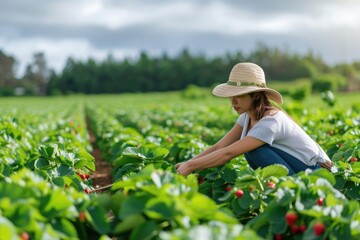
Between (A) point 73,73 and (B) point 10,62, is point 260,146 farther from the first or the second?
(B) point 10,62

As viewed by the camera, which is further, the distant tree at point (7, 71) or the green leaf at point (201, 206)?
the distant tree at point (7, 71)

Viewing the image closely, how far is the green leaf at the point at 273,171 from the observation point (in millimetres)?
3330

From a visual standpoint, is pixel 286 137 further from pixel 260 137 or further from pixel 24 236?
pixel 24 236

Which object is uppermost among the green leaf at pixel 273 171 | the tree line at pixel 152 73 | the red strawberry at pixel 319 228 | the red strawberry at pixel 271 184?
the green leaf at pixel 273 171

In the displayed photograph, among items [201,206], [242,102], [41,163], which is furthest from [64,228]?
[242,102]

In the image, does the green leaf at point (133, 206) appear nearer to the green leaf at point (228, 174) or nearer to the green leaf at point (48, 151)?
the green leaf at point (228, 174)

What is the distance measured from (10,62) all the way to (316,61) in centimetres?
5665

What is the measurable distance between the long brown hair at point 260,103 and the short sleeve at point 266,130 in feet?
0.70

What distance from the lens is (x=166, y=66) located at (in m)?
91.4

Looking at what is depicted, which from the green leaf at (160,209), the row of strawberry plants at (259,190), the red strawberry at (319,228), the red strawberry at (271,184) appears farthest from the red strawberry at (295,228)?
the green leaf at (160,209)

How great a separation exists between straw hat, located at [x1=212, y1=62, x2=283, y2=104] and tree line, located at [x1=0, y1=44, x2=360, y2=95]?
267 ft

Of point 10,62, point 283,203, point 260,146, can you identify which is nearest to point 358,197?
point 260,146

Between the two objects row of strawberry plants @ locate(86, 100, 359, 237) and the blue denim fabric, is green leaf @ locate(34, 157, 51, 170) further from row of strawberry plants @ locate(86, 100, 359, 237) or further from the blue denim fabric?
the blue denim fabric

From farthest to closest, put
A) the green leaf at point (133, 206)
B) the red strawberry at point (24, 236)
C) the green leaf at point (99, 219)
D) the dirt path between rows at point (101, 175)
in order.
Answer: the dirt path between rows at point (101, 175)
the green leaf at point (99, 219)
the green leaf at point (133, 206)
the red strawberry at point (24, 236)
